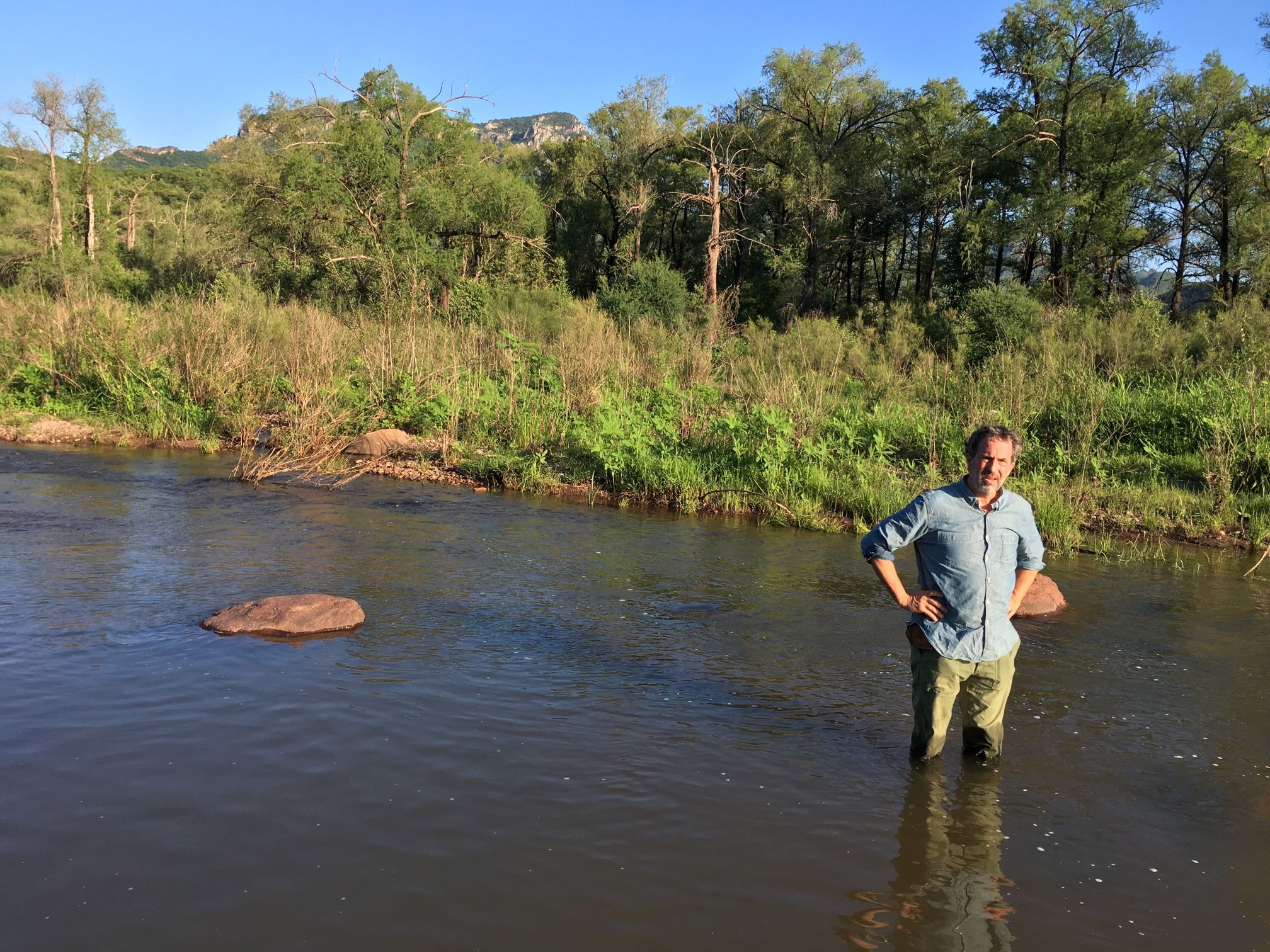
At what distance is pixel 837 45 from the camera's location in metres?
37.9

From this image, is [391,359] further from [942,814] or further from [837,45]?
[837,45]

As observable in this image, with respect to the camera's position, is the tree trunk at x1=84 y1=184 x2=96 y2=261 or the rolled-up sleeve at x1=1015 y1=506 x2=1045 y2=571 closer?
the rolled-up sleeve at x1=1015 y1=506 x2=1045 y2=571

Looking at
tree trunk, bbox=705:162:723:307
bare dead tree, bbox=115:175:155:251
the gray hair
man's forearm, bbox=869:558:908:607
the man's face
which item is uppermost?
bare dead tree, bbox=115:175:155:251

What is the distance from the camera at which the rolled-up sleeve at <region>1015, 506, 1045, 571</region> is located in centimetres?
416

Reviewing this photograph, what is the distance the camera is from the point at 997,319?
77.7 ft

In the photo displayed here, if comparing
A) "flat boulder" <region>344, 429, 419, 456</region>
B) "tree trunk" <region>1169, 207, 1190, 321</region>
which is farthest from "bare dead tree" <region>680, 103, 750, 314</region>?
"flat boulder" <region>344, 429, 419, 456</region>

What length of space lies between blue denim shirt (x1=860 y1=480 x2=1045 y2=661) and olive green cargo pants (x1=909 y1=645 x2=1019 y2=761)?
0.08 metres

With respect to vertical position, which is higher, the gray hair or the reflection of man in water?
the gray hair

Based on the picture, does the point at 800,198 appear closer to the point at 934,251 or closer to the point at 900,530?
the point at 934,251

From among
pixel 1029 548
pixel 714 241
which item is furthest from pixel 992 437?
pixel 714 241

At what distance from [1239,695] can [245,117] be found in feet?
200

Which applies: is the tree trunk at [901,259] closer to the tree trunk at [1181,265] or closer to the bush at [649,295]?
the tree trunk at [1181,265]

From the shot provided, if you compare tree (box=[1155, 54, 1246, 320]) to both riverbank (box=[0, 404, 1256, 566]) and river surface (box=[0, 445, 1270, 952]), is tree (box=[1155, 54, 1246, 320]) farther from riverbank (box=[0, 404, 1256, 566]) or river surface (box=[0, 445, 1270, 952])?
river surface (box=[0, 445, 1270, 952])

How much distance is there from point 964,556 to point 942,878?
1.34 metres
